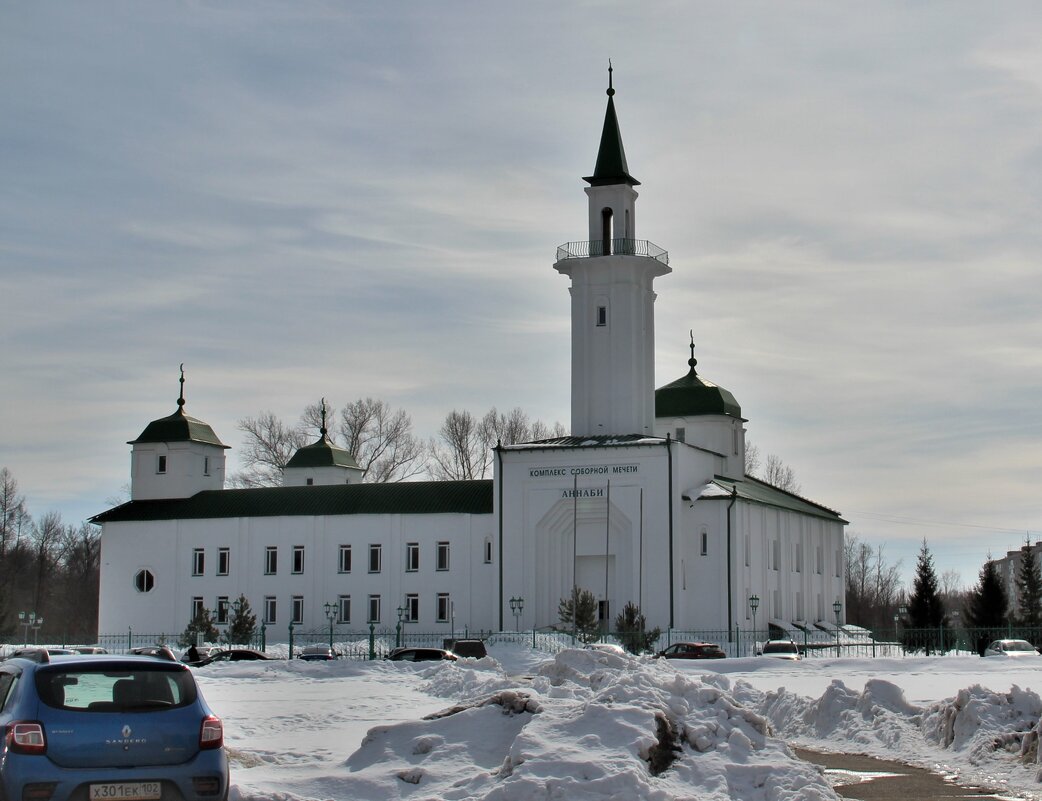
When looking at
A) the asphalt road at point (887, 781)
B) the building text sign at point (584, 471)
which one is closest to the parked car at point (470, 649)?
the building text sign at point (584, 471)

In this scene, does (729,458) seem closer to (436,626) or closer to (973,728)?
(436,626)

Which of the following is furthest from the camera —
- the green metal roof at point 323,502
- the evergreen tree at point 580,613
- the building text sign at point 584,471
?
the green metal roof at point 323,502

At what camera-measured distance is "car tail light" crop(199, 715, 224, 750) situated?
10523 millimetres

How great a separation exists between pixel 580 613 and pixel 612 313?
11.6 metres

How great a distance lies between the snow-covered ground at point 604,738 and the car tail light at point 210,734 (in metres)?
0.93

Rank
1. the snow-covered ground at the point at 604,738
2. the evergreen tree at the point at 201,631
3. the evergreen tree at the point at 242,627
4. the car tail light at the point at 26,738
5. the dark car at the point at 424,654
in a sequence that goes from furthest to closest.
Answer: the evergreen tree at the point at 242,627 < the evergreen tree at the point at 201,631 < the dark car at the point at 424,654 < the snow-covered ground at the point at 604,738 < the car tail light at the point at 26,738

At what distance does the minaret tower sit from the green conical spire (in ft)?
0.12

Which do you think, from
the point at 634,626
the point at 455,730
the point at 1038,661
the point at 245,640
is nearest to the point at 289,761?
the point at 455,730

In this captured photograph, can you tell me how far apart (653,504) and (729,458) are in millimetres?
11142

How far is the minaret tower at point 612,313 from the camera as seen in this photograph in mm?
53156

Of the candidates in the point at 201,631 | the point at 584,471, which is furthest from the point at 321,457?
the point at 584,471

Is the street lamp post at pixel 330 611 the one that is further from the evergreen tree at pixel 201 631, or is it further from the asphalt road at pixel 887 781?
the asphalt road at pixel 887 781

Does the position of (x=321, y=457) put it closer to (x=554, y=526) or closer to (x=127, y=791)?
(x=554, y=526)

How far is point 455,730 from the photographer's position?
14.3 metres
